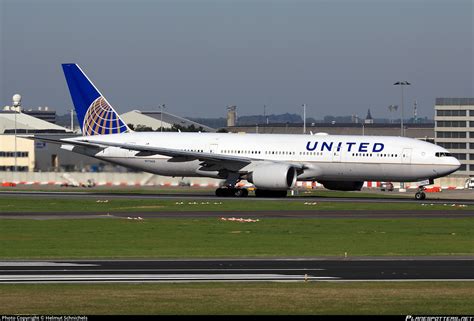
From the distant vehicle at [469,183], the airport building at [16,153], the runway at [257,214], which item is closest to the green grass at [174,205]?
the runway at [257,214]

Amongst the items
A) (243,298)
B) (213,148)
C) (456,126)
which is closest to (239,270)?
(243,298)

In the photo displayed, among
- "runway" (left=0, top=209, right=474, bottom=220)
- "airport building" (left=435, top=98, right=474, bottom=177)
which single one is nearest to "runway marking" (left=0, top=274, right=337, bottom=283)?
"runway" (left=0, top=209, right=474, bottom=220)

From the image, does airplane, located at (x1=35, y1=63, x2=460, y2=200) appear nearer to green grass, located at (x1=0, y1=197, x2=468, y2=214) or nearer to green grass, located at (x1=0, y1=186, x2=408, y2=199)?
green grass, located at (x1=0, y1=197, x2=468, y2=214)

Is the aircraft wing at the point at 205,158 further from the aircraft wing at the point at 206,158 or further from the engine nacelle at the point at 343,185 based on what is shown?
the engine nacelle at the point at 343,185

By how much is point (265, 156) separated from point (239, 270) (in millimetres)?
44672

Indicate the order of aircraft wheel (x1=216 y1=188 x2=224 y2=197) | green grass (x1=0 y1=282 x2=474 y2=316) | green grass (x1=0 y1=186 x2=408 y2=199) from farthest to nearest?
1. green grass (x1=0 y1=186 x2=408 y2=199)
2. aircraft wheel (x1=216 y1=188 x2=224 y2=197)
3. green grass (x1=0 y1=282 x2=474 y2=316)

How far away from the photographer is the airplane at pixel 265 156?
73312 millimetres

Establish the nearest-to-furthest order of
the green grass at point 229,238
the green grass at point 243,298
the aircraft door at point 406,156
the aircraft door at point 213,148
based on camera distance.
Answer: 1. the green grass at point 243,298
2. the green grass at point 229,238
3. the aircraft door at point 406,156
4. the aircraft door at point 213,148

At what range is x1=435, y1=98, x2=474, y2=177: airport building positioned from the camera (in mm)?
154125

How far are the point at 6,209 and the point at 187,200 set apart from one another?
13.9m

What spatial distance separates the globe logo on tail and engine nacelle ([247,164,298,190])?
14691 millimetres

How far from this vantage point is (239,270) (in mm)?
32656

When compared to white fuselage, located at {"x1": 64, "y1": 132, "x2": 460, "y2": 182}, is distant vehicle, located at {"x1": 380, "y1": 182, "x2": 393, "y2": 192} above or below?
below

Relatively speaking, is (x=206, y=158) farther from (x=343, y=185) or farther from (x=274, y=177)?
(x=343, y=185)
